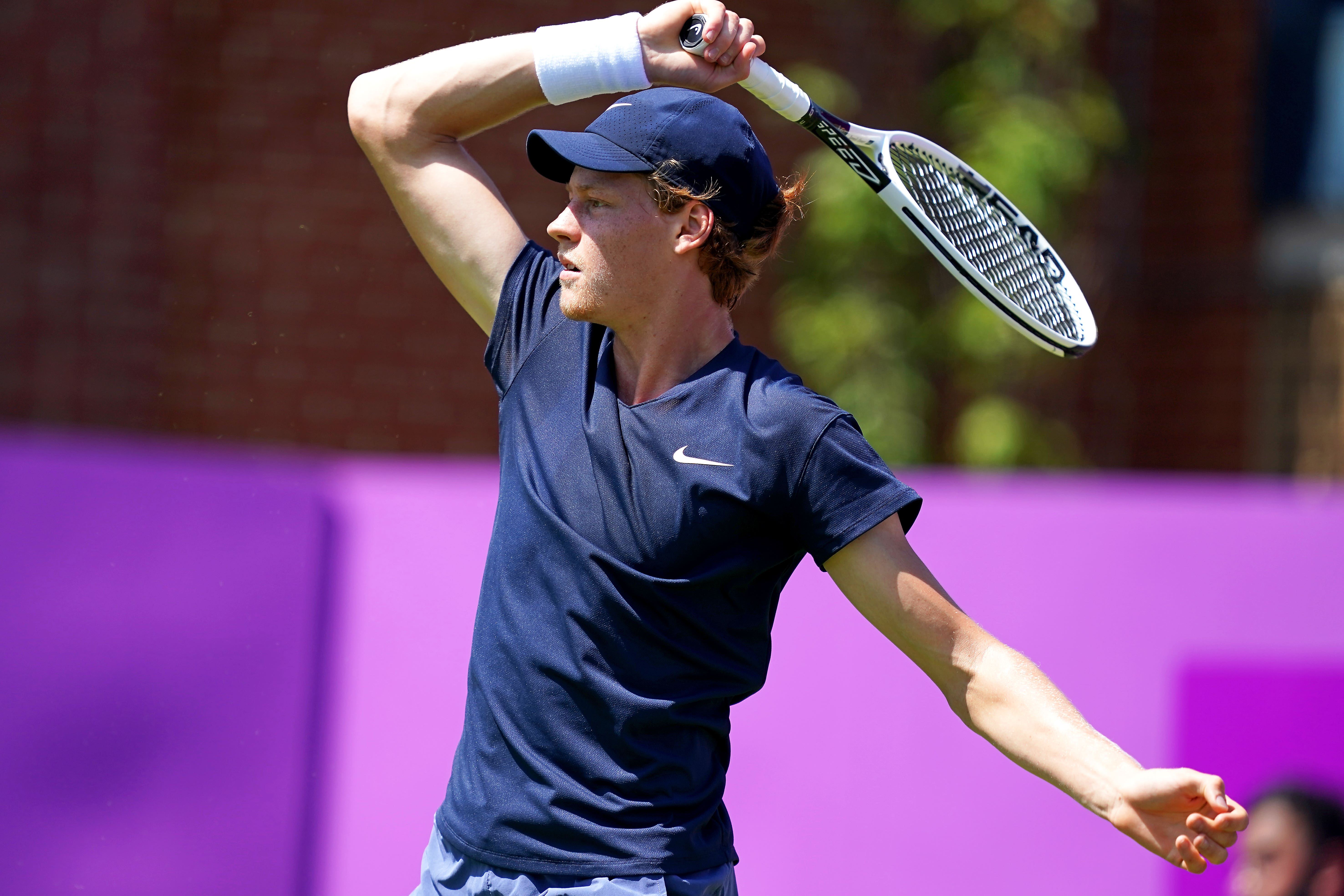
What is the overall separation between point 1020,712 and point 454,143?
1.34 meters

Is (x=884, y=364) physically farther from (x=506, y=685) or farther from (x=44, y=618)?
(x=506, y=685)

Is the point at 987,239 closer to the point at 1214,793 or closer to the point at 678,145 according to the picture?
the point at 678,145

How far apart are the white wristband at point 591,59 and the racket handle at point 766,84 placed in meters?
0.08

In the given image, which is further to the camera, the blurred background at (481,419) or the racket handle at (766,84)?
the blurred background at (481,419)

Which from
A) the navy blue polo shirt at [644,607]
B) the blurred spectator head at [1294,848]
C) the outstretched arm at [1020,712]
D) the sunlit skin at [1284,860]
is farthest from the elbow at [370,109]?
the blurred spectator head at [1294,848]

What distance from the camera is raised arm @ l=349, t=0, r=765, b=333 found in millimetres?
2506

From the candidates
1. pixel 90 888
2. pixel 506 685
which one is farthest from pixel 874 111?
pixel 506 685

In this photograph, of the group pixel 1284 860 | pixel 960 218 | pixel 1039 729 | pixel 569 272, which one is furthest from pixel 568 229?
pixel 1284 860

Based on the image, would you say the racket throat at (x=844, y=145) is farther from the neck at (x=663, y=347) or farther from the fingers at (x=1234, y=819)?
the fingers at (x=1234, y=819)

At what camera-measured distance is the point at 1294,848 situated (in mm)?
3602

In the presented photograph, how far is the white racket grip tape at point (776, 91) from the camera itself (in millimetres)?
2451

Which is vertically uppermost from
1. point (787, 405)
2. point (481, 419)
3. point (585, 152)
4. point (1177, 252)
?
point (1177, 252)

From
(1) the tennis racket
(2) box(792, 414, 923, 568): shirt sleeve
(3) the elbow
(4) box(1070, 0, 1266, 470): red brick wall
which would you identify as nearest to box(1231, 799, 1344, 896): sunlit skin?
(1) the tennis racket

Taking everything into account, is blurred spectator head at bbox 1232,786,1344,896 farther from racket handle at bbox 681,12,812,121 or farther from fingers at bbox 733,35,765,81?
→ fingers at bbox 733,35,765,81
